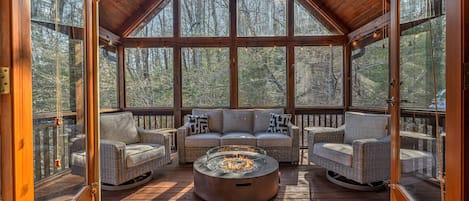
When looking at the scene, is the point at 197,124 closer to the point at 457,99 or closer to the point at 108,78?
the point at 108,78

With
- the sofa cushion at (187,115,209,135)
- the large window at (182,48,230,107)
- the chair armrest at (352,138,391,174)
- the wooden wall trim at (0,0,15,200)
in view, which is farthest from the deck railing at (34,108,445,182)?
the large window at (182,48,230,107)

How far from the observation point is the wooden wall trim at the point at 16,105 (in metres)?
0.75

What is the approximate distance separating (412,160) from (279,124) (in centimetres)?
267

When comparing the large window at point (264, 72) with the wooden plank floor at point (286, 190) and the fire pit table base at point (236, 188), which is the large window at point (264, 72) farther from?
the fire pit table base at point (236, 188)

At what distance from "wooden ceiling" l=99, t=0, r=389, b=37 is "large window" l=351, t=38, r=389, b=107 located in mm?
481

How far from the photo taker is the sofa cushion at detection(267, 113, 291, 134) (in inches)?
163

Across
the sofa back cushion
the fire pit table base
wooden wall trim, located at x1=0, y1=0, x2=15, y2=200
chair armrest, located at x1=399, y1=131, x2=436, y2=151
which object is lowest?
the fire pit table base

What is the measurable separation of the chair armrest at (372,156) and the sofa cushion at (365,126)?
0.34 metres

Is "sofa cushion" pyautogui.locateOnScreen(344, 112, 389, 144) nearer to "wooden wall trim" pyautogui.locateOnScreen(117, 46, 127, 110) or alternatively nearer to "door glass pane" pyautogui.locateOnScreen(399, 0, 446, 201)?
"door glass pane" pyautogui.locateOnScreen(399, 0, 446, 201)

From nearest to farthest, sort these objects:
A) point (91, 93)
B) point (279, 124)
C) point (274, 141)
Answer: point (91, 93) < point (274, 141) < point (279, 124)

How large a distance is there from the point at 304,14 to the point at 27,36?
4738mm

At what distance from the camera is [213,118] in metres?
4.43

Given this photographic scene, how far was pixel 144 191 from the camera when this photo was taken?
2932 millimetres

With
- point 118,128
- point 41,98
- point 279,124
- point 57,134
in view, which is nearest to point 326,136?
point 279,124
